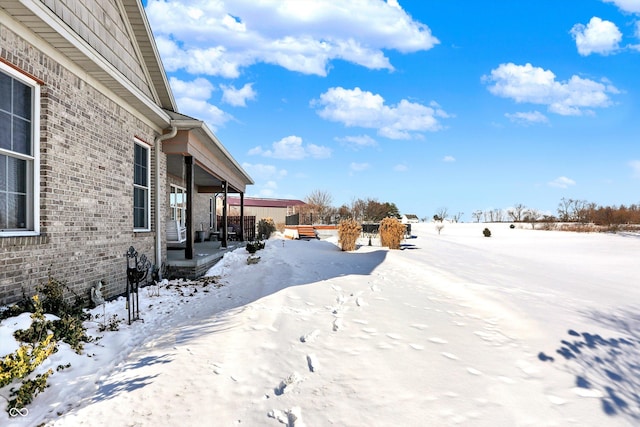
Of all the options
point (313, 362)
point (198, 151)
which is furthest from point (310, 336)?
point (198, 151)

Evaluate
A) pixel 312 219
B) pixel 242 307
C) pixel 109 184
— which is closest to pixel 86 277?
pixel 109 184

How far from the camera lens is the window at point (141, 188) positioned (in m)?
7.55

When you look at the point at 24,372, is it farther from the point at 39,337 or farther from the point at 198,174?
the point at 198,174

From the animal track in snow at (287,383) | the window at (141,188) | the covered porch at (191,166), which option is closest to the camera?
the animal track in snow at (287,383)

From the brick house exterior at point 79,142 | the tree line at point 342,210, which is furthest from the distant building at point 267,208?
the brick house exterior at point 79,142

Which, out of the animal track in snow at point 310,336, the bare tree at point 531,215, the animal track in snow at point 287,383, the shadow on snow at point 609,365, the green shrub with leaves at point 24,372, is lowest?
the shadow on snow at point 609,365

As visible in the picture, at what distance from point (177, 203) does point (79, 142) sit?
873cm

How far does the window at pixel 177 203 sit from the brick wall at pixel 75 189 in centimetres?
629

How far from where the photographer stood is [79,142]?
215 inches

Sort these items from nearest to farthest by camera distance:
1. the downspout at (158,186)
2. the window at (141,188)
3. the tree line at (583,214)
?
the window at (141,188) → the downspout at (158,186) → the tree line at (583,214)

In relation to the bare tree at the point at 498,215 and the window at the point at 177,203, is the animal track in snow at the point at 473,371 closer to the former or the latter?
the window at the point at 177,203

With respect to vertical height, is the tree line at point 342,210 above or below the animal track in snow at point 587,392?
above

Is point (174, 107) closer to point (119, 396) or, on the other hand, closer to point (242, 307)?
point (242, 307)

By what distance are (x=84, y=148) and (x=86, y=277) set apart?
1.91 m
